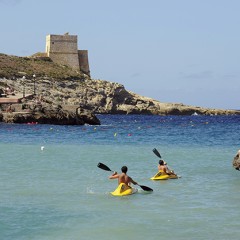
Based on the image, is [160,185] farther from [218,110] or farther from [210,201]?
[218,110]

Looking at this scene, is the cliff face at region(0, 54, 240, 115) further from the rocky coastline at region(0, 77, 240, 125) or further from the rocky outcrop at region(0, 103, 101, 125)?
the rocky outcrop at region(0, 103, 101, 125)

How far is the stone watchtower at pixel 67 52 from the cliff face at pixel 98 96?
385 inches

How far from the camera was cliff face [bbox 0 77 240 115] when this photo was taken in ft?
437

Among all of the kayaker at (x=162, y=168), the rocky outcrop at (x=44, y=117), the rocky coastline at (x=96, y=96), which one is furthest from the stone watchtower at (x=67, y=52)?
the kayaker at (x=162, y=168)

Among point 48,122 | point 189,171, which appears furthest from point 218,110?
point 189,171

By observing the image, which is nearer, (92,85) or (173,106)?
(92,85)

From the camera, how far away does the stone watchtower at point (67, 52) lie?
155750 mm

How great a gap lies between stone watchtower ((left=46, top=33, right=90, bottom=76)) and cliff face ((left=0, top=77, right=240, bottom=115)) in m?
9.79

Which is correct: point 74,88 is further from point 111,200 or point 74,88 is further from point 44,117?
point 111,200

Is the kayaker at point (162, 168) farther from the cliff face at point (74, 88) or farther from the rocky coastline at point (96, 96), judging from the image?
the cliff face at point (74, 88)

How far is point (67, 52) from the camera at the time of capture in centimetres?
15838

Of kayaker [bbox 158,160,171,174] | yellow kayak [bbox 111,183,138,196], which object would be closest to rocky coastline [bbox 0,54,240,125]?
kayaker [bbox 158,160,171,174]

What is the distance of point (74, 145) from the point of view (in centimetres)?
4244

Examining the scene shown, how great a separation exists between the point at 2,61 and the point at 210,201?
139640 millimetres
